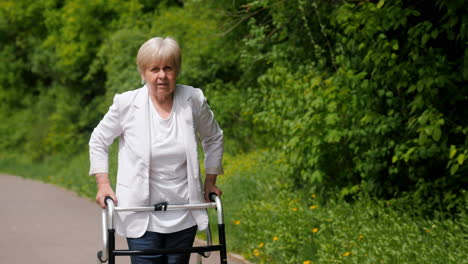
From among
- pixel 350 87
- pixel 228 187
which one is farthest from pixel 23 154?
pixel 350 87

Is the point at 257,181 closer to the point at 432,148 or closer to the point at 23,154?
the point at 432,148

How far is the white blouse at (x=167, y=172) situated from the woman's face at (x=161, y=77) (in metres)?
0.10

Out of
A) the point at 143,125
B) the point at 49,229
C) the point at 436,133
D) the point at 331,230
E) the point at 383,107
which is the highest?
the point at 383,107

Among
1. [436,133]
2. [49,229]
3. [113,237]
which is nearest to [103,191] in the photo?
[113,237]

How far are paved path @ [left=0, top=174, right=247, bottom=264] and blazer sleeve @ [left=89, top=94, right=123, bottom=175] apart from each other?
358cm

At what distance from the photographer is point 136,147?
4105mm

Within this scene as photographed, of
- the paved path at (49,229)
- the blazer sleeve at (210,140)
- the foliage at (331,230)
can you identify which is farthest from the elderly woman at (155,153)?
the paved path at (49,229)

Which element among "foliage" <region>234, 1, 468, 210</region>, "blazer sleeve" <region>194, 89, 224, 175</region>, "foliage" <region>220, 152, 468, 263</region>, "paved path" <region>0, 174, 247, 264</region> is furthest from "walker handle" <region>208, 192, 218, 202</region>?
"paved path" <region>0, 174, 247, 264</region>

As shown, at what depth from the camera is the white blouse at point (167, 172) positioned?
4117mm

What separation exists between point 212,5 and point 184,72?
8.30ft

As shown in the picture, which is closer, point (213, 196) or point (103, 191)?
point (103, 191)

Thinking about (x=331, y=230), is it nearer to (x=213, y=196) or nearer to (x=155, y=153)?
(x=213, y=196)

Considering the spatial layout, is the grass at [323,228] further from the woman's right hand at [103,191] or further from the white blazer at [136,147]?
the woman's right hand at [103,191]

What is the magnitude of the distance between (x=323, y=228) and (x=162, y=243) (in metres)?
3.28
